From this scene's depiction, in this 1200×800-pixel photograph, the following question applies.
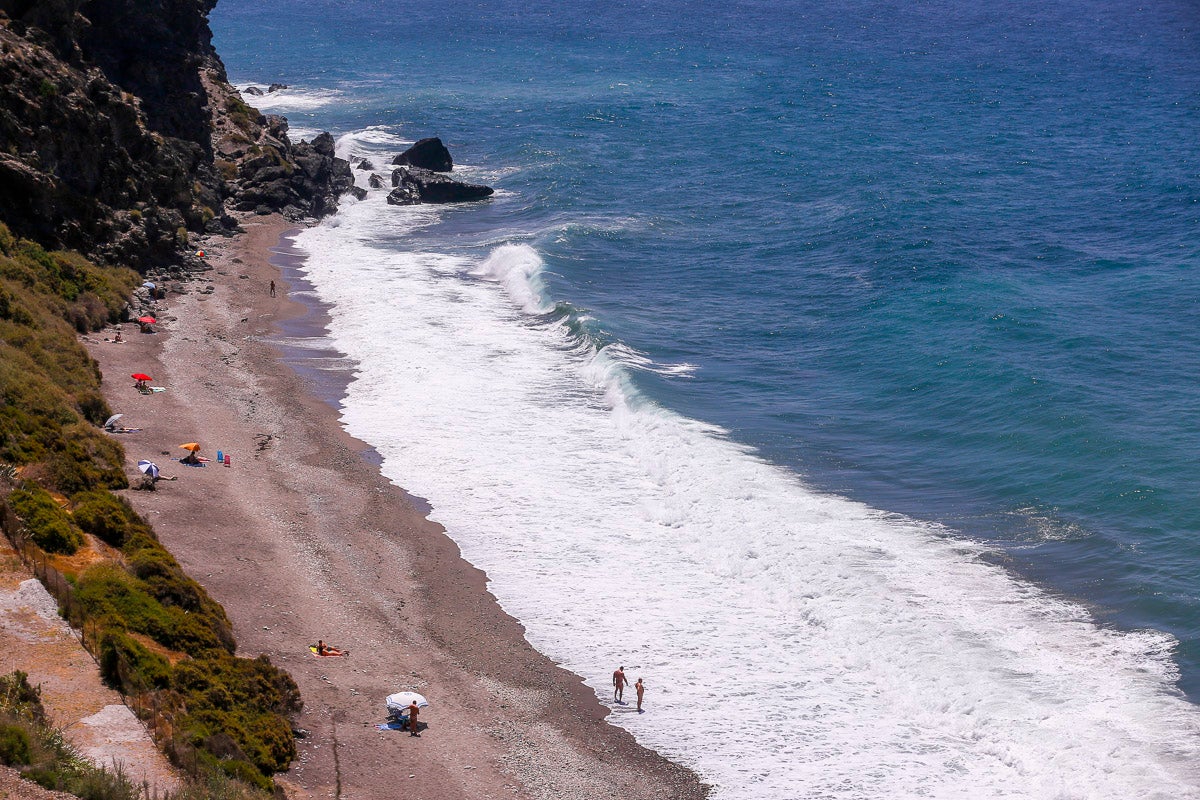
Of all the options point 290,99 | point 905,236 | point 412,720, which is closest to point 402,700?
point 412,720

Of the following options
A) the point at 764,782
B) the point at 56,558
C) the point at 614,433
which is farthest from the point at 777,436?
the point at 56,558

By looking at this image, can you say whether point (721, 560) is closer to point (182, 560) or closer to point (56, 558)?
point (182, 560)

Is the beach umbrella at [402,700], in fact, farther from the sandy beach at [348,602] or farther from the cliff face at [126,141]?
the cliff face at [126,141]

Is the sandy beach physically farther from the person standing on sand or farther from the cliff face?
the cliff face

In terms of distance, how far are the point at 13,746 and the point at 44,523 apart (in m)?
9.09

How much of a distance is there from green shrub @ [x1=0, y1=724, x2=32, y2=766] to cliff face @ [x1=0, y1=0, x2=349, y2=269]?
3254cm

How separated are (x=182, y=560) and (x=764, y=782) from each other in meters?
15.0

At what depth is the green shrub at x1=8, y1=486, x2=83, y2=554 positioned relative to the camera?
22.6 m

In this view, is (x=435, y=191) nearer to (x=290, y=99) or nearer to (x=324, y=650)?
(x=290, y=99)

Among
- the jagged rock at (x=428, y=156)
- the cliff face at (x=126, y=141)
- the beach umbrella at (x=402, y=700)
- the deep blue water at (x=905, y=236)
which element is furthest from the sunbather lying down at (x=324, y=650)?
the jagged rock at (x=428, y=156)

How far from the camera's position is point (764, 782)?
878 inches

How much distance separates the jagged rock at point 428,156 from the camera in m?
85.2

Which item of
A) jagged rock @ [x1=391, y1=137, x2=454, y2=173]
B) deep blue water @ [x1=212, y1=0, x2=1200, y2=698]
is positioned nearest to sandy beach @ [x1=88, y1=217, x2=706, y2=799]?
deep blue water @ [x1=212, y1=0, x2=1200, y2=698]

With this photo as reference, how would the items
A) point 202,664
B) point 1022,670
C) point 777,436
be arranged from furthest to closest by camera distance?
point 777,436, point 1022,670, point 202,664
